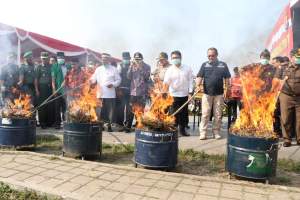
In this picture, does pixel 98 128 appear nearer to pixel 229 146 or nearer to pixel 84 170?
pixel 84 170

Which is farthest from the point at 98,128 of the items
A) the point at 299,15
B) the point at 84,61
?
the point at 84,61

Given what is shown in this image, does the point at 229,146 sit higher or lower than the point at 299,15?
lower

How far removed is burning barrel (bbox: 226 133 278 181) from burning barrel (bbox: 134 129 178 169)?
998mm

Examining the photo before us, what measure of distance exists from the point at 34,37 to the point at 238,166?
1115 centimetres

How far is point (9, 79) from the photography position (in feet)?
32.7

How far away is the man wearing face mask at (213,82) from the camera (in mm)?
8430

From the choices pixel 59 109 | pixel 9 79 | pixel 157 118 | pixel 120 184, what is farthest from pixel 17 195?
pixel 59 109

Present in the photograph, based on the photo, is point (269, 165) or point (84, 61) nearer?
point (269, 165)

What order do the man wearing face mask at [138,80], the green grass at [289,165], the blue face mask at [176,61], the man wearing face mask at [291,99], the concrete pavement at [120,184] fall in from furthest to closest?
the man wearing face mask at [138,80] → the blue face mask at [176,61] → the man wearing face mask at [291,99] → the green grass at [289,165] → the concrete pavement at [120,184]

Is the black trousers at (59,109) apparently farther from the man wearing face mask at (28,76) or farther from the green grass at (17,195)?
the green grass at (17,195)

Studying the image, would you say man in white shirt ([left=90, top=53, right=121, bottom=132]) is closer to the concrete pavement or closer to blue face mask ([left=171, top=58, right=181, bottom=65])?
blue face mask ([left=171, top=58, right=181, bottom=65])

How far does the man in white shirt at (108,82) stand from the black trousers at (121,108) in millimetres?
425

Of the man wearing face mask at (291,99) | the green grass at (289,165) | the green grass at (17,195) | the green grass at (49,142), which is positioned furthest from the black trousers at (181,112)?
the green grass at (17,195)

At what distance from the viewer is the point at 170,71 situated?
8914 millimetres
